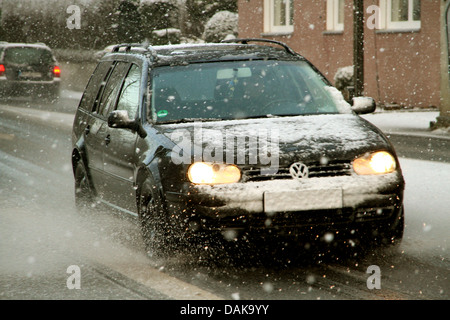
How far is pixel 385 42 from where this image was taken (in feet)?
78.4

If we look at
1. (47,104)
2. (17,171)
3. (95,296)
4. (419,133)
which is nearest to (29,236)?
(95,296)

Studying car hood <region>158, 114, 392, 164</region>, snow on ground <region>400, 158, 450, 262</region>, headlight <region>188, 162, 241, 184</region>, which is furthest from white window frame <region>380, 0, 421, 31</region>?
headlight <region>188, 162, 241, 184</region>

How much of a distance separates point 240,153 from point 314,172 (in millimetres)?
510

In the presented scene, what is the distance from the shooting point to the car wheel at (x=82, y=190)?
853cm

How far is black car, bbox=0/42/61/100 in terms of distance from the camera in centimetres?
2666

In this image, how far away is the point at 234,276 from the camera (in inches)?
238

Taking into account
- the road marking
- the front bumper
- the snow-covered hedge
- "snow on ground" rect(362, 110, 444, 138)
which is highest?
the snow-covered hedge

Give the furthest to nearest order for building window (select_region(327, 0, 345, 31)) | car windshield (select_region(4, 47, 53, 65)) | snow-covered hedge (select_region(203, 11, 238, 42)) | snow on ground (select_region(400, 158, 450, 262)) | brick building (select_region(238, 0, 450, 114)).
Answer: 1. snow-covered hedge (select_region(203, 11, 238, 42))
2. car windshield (select_region(4, 47, 53, 65))
3. building window (select_region(327, 0, 345, 31))
4. brick building (select_region(238, 0, 450, 114))
5. snow on ground (select_region(400, 158, 450, 262))

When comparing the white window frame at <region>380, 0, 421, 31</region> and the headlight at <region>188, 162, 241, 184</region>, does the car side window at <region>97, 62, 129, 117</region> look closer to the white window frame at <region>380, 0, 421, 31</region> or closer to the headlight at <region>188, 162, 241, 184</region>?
the headlight at <region>188, 162, 241, 184</region>

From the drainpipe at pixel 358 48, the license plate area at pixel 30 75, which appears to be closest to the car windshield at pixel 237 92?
the drainpipe at pixel 358 48

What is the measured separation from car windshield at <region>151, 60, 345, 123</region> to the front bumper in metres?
1.07

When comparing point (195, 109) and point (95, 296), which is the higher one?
point (195, 109)

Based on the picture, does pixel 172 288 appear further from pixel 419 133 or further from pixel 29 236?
pixel 419 133

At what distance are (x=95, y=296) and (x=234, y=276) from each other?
0.96 m
